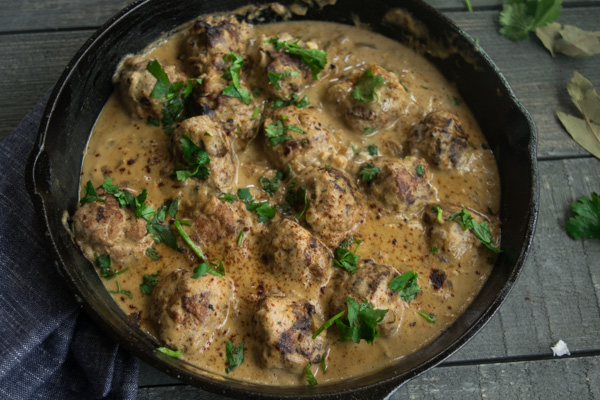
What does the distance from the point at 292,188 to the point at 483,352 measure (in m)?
1.81

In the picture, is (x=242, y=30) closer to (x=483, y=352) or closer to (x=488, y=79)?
(x=488, y=79)

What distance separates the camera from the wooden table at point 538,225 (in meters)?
4.11

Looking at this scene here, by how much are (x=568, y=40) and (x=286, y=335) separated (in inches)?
137

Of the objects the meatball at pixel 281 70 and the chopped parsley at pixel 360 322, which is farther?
the meatball at pixel 281 70

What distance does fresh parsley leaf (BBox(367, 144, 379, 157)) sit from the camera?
4.02 metres

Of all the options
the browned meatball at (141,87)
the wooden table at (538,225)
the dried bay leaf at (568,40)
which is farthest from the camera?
the dried bay leaf at (568,40)

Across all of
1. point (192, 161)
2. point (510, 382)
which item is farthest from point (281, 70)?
point (510, 382)

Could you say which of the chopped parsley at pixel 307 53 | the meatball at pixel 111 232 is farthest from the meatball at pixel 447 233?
the meatball at pixel 111 232

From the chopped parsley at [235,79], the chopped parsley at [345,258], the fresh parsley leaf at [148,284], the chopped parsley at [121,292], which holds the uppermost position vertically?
the chopped parsley at [235,79]

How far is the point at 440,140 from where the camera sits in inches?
154

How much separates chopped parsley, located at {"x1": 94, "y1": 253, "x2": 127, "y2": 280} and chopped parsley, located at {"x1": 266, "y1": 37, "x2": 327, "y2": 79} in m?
1.82

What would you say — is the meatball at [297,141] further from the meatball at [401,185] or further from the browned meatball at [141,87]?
the browned meatball at [141,87]

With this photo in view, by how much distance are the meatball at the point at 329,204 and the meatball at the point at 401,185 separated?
190mm

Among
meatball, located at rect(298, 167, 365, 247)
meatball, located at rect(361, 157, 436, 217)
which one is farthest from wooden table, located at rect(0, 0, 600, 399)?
meatball, located at rect(298, 167, 365, 247)
